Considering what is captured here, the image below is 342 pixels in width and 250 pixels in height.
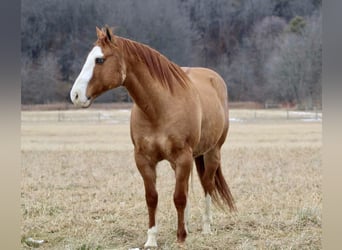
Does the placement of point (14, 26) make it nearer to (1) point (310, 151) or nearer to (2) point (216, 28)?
(2) point (216, 28)

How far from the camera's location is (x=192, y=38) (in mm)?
6883

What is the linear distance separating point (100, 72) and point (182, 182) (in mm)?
1047

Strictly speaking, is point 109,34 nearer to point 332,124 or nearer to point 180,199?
point 180,199

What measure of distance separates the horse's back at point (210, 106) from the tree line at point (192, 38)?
1.73 m

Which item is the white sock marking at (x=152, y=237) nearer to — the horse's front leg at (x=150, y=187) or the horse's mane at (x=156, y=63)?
the horse's front leg at (x=150, y=187)

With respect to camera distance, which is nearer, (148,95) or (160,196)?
(148,95)

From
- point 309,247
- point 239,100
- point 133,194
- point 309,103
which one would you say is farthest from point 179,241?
point 309,103

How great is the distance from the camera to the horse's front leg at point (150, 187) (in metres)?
3.53

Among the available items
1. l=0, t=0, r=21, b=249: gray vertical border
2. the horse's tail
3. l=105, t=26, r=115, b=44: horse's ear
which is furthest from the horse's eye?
l=0, t=0, r=21, b=249: gray vertical border

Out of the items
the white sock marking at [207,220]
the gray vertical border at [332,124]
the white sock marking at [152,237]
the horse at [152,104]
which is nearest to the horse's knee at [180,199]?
the horse at [152,104]

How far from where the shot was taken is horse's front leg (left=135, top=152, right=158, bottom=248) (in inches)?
139

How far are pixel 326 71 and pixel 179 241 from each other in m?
3.02

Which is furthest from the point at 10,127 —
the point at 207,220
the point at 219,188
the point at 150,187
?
the point at 219,188

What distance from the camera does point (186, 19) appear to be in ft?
20.3
